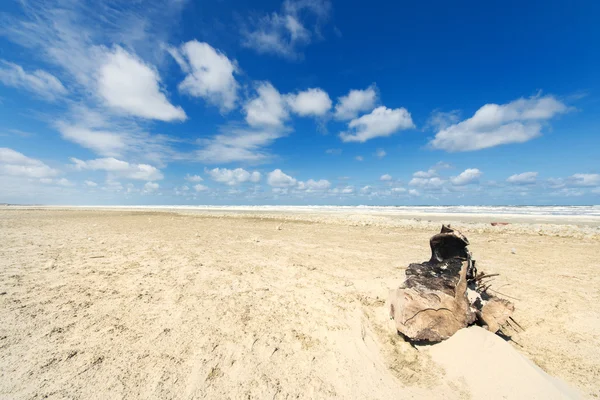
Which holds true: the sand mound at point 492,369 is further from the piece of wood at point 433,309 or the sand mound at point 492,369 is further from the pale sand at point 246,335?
the piece of wood at point 433,309

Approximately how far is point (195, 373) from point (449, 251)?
4988mm

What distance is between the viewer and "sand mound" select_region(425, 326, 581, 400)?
110 inches

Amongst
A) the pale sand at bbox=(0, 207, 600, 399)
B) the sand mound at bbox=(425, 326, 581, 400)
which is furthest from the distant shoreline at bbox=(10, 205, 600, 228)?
the sand mound at bbox=(425, 326, 581, 400)

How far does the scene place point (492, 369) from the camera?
121 inches

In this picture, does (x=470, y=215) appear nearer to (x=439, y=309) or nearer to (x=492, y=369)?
(x=439, y=309)

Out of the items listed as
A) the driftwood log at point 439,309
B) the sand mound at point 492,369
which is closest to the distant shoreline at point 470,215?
the driftwood log at point 439,309

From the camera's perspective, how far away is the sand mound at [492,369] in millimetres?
2783

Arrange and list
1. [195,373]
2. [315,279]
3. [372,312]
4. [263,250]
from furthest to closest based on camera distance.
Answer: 1. [263,250]
2. [315,279]
3. [372,312]
4. [195,373]

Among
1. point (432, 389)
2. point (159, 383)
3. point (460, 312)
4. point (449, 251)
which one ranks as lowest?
point (432, 389)

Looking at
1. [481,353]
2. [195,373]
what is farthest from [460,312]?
[195,373]

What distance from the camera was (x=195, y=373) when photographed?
9.83 feet

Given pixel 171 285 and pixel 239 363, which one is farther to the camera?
pixel 171 285

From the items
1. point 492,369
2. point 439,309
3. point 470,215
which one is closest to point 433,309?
point 439,309

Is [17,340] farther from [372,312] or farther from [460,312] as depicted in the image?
[460,312]
